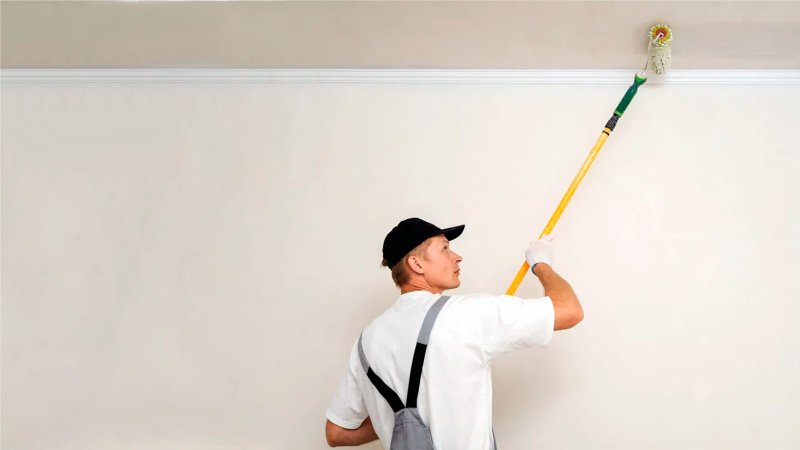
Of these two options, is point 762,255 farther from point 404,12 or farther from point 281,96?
point 281,96

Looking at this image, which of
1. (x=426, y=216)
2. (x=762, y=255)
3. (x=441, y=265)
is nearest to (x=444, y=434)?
(x=441, y=265)

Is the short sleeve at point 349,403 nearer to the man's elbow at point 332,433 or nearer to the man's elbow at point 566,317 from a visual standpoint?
the man's elbow at point 332,433

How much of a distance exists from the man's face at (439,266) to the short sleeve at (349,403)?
0.28 meters

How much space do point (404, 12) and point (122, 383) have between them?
159 cm

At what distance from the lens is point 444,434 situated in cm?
160

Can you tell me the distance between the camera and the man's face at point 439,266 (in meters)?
1.79

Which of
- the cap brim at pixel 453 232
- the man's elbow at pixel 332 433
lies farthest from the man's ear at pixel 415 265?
the man's elbow at pixel 332 433

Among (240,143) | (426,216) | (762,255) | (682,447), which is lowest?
(682,447)

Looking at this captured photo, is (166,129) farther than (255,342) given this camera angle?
Yes

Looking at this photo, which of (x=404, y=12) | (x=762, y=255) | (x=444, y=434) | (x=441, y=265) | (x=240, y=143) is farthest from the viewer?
(x=240, y=143)

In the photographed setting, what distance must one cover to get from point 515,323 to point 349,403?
1.78 feet

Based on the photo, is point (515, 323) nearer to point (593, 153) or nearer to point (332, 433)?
point (332, 433)

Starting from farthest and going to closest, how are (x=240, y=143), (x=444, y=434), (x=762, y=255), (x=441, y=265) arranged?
(x=240, y=143) → (x=762, y=255) → (x=441, y=265) → (x=444, y=434)

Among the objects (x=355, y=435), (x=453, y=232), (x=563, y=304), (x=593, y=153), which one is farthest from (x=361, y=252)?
(x=563, y=304)
